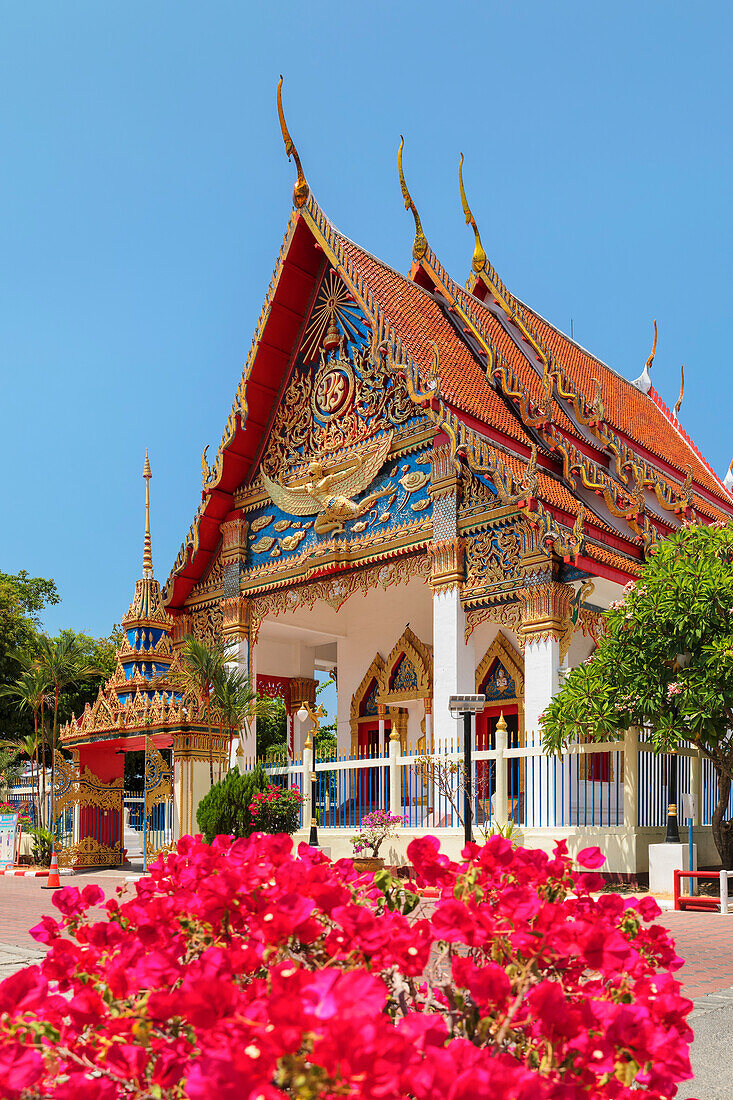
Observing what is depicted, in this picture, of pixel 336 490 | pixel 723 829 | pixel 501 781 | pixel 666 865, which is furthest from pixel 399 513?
pixel 666 865

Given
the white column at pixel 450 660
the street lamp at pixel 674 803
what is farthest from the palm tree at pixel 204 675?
the street lamp at pixel 674 803

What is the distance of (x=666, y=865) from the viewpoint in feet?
34.3

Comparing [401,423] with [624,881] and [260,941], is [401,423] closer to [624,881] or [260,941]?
[624,881]

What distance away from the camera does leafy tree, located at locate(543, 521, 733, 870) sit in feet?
34.6

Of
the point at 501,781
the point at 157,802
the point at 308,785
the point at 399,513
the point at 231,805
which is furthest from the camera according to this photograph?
the point at 157,802

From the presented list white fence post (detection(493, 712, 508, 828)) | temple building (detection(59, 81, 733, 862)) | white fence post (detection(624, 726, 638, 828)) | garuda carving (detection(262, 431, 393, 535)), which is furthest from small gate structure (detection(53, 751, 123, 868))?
white fence post (detection(624, 726, 638, 828))

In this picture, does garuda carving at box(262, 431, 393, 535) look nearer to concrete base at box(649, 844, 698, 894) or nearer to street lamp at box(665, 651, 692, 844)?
street lamp at box(665, 651, 692, 844)

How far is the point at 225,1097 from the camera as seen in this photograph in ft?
4.30

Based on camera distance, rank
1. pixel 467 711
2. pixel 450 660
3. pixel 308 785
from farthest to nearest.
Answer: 1. pixel 308 785
2. pixel 450 660
3. pixel 467 711

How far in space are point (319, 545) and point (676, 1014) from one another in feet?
46.4

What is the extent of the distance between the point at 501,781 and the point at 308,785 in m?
3.45

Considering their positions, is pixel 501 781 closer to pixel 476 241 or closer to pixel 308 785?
pixel 308 785

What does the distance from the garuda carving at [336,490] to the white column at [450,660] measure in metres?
2.20

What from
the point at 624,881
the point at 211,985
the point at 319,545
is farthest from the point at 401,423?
the point at 211,985
